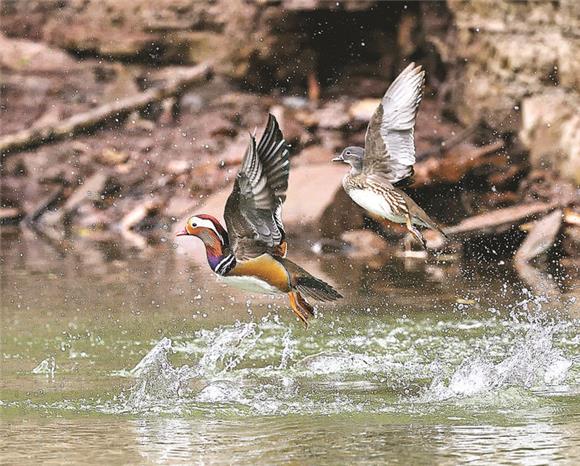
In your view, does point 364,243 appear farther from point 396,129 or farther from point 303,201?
point 396,129

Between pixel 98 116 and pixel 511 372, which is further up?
pixel 98 116

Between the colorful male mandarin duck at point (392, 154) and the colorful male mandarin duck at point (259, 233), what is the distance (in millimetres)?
615

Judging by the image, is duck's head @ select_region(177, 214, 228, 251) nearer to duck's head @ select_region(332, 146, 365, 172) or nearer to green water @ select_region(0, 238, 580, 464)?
green water @ select_region(0, 238, 580, 464)

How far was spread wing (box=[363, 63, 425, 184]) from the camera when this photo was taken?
654 cm

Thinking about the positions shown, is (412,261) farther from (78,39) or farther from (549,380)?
(78,39)

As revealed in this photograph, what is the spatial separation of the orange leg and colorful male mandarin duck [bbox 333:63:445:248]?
62 cm

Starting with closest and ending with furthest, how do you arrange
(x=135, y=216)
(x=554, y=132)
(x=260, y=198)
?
(x=260, y=198) → (x=554, y=132) → (x=135, y=216)

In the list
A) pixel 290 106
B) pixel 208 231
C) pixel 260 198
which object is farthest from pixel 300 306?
pixel 290 106

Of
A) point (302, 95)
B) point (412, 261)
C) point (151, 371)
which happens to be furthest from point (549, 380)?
point (302, 95)

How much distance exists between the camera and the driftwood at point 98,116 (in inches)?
527

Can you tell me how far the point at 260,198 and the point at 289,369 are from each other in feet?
4.07

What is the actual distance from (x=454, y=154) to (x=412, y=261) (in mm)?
2032

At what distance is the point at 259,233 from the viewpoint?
19.4 ft

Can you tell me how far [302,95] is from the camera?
14023 mm
